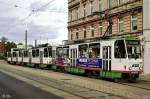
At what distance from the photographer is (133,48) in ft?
90.2

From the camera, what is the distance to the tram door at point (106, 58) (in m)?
28.8

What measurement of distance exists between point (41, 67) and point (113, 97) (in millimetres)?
34910

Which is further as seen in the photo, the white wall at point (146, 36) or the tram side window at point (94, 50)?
the white wall at point (146, 36)

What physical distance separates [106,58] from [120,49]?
6.41 feet

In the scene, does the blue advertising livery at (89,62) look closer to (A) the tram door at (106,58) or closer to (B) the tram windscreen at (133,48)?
(A) the tram door at (106,58)

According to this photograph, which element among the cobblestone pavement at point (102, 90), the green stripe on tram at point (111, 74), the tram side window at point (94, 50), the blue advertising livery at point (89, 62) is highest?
the tram side window at point (94, 50)

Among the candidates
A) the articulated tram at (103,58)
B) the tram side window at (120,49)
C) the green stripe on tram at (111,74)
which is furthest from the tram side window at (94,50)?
the tram side window at (120,49)

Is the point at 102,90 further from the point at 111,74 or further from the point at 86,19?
the point at 86,19

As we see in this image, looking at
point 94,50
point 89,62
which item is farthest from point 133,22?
point 94,50

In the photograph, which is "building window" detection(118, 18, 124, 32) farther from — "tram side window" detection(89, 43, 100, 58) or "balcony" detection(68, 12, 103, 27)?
"tram side window" detection(89, 43, 100, 58)

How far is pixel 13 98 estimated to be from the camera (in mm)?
16734

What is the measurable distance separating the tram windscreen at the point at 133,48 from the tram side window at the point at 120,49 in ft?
1.11

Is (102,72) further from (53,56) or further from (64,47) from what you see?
(53,56)

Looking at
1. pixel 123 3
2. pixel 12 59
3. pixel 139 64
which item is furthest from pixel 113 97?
pixel 12 59
